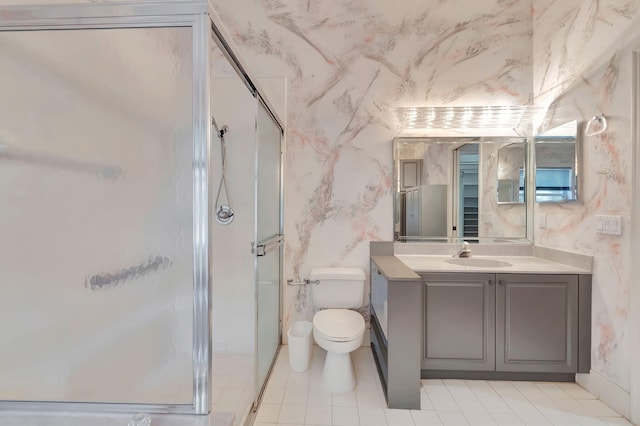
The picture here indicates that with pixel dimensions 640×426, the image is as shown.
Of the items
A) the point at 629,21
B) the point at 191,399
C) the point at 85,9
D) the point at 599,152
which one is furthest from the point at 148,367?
the point at 629,21

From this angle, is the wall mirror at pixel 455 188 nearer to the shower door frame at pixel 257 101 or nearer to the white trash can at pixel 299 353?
the shower door frame at pixel 257 101

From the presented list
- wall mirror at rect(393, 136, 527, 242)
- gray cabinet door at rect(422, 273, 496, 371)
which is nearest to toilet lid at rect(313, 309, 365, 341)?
gray cabinet door at rect(422, 273, 496, 371)

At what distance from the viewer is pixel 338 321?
2.10 meters

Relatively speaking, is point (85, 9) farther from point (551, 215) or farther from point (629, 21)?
point (551, 215)

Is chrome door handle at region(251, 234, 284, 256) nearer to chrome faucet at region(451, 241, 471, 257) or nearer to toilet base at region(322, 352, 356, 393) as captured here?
toilet base at region(322, 352, 356, 393)

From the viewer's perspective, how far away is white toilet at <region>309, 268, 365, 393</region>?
1.88 metres

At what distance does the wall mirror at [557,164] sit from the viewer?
2072 mm

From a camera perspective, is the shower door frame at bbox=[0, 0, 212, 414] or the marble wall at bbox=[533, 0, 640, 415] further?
the marble wall at bbox=[533, 0, 640, 415]

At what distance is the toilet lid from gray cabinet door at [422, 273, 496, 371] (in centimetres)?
49

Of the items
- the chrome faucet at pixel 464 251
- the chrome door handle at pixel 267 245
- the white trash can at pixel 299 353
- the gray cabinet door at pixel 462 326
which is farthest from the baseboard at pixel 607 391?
the chrome door handle at pixel 267 245

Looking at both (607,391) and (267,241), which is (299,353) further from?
(607,391)

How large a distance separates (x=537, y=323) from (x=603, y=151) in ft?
3.91

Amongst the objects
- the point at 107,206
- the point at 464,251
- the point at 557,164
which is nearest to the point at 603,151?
the point at 557,164

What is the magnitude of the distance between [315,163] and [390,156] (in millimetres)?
665
